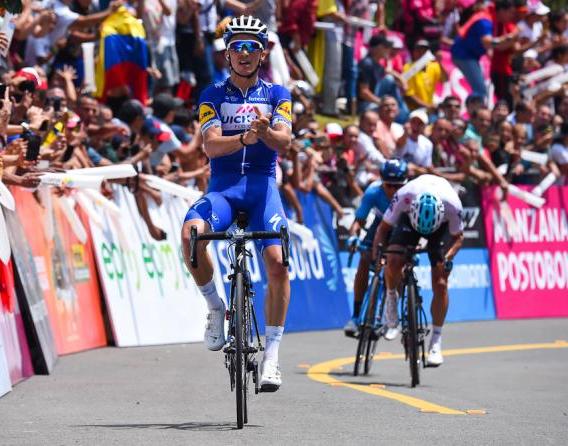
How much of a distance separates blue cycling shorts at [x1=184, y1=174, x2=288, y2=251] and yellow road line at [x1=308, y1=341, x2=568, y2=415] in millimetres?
1794

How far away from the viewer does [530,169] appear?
23.4 m

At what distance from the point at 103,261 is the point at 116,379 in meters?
3.79

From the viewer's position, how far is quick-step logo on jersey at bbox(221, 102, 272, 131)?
9.76 m

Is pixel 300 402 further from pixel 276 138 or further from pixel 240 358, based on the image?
pixel 276 138

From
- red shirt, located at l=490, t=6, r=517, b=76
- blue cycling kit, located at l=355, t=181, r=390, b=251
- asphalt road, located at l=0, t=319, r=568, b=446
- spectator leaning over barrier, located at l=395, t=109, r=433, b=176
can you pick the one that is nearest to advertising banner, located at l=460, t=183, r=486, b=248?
spectator leaning over barrier, located at l=395, t=109, r=433, b=176

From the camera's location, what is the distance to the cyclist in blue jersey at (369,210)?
46.7 ft

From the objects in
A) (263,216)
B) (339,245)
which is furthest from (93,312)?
(263,216)

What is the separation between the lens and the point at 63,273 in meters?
14.8

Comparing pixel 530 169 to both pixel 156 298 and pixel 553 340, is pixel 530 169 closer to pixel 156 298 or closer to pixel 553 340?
pixel 553 340

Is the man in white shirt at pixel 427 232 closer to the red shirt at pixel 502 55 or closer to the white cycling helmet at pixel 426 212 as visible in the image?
the white cycling helmet at pixel 426 212

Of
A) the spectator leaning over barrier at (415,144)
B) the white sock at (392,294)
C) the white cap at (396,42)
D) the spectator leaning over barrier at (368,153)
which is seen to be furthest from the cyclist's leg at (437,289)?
the white cap at (396,42)

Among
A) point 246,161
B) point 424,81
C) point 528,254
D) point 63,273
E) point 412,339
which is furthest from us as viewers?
point 424,81

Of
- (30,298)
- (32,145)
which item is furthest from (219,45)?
(30,298)

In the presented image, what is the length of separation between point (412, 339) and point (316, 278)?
23.0ft
